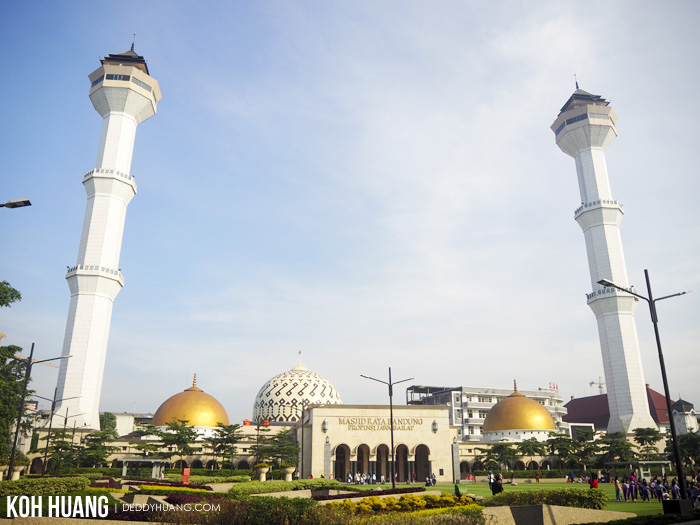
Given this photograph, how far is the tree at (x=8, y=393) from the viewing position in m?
37.5

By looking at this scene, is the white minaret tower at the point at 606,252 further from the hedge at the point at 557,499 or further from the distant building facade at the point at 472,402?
the hedge at the point at 557,499

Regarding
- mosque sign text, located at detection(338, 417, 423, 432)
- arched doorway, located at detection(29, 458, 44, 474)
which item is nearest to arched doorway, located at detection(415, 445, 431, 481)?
mosque sign text, located at detection(338, 417, 423, 432)

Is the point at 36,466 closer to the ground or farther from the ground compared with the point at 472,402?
closer to the ground

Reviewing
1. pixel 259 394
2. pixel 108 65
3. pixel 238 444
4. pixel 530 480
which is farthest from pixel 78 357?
pixel 530 480

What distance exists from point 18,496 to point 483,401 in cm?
8206

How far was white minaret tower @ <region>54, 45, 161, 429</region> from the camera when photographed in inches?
2078

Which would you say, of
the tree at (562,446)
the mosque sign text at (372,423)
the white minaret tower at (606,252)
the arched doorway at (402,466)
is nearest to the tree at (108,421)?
the mosque sign text at (372,423)

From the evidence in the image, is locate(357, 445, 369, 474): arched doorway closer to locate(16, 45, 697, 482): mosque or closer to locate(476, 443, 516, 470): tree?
locate(16, 45, 697, 482): mosque

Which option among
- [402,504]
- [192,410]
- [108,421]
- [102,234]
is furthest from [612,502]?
[108,421]

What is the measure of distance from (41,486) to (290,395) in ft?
176

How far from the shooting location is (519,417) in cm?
6475

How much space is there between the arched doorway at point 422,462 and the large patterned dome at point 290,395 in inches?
Result: 691

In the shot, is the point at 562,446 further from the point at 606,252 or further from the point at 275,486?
the point at 275,486

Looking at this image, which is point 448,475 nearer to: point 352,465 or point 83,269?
point 352,465
